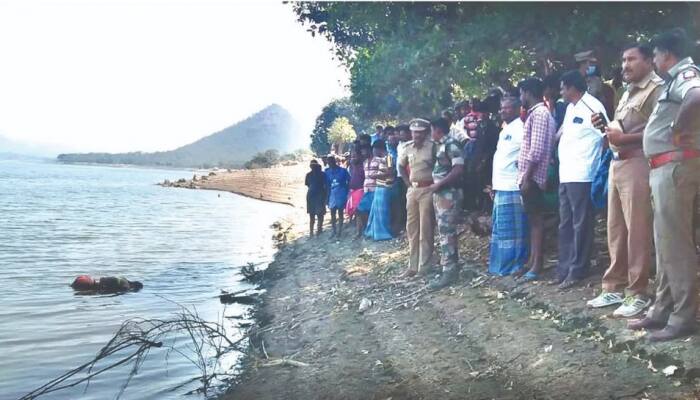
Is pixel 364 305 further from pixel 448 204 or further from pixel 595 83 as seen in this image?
pixel 595 83

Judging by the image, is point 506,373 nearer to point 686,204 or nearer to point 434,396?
point 434,396

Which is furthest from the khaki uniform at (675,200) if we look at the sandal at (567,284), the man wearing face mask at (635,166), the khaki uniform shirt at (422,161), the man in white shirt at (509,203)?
the khaki uniform shirt at (422,161)

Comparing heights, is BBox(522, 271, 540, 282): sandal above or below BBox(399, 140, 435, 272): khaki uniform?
below

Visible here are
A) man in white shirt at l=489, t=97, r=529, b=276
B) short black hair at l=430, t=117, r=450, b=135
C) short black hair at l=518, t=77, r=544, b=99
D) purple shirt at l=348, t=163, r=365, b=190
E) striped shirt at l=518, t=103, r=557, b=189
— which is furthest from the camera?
purple shirt at l=348, t=163, r=365, b=190

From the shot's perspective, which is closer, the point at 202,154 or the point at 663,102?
the point at 663,102

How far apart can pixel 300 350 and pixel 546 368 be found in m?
2.71

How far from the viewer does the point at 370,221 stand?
454 inches

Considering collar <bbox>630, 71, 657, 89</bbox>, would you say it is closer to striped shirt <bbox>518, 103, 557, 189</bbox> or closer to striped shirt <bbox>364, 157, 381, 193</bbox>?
striped shirt <bbox>518, 103, 557, 189</bbox>

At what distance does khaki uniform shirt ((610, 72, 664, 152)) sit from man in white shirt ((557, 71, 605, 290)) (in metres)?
0.60

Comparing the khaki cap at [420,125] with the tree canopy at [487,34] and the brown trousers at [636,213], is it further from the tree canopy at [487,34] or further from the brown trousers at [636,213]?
the brown trousers at [636,213]

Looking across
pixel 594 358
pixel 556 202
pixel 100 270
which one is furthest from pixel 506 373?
pixel 100 270

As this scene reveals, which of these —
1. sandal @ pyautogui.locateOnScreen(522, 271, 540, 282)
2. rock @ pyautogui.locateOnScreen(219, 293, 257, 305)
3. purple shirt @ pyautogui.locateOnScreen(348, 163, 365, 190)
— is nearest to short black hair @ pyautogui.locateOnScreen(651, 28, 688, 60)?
sandal @ pyautogui.locateOnScreen(522, 271, 540, 282)

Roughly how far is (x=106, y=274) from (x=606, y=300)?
11169mm

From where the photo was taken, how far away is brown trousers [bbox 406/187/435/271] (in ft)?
25.3
